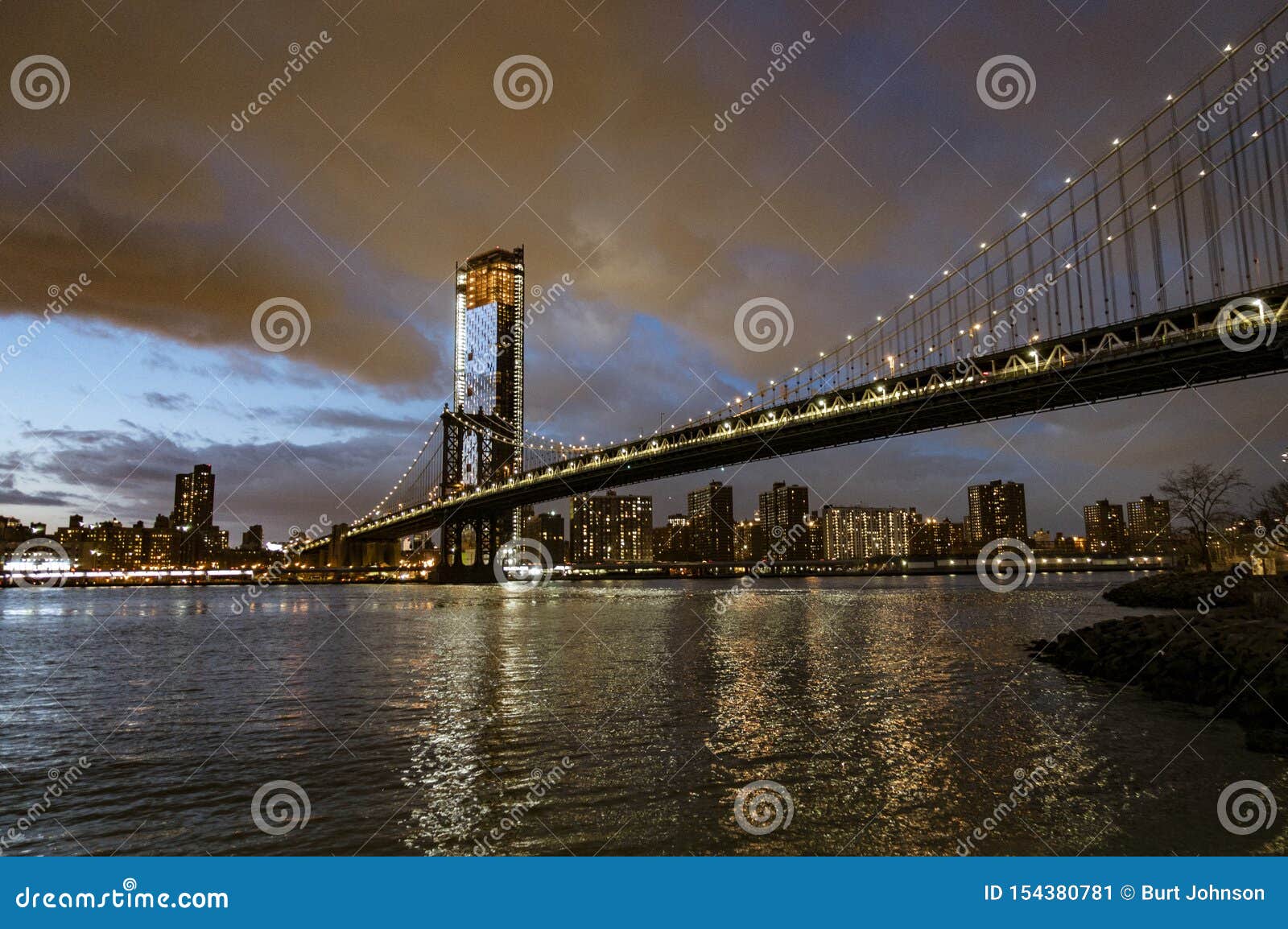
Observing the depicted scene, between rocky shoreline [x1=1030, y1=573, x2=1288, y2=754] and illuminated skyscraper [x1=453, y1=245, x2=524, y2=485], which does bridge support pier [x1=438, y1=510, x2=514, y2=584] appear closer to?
illuminated skyscraper [x1=453, y1=245, x2=524, y2=485]

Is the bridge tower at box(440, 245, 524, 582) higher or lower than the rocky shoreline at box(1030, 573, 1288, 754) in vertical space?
higher

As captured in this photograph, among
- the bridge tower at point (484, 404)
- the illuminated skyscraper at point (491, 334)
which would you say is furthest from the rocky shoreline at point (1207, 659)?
the illuminated skyscraper at point (491, 334)

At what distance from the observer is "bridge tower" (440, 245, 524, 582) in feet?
285

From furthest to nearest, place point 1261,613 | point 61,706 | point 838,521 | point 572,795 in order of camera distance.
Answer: point 838,521
point 1261,613
point 61,706
point 572,795

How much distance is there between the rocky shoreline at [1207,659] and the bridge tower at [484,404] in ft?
218

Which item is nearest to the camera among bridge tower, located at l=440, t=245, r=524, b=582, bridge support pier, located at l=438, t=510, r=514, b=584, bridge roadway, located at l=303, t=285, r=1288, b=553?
bridge roadway, located at l=303, t=285, r=1288, b=553

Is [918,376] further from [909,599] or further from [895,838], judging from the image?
[895,838]

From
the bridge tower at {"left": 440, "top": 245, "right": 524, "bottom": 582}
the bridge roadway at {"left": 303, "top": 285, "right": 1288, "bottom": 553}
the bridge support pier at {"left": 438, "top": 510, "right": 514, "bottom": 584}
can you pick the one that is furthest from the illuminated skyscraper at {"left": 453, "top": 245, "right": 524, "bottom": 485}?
the bridge roadway at {"left": 303, "top": 285, "right": 1288, "bottom": 553}

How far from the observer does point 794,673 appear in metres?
16.1

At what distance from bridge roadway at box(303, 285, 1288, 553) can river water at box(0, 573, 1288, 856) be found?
56.4ft

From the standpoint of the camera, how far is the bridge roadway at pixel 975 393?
29.3 metres

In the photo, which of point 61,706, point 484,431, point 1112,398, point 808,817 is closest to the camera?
point 808,817

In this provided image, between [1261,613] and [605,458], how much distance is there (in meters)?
47.9

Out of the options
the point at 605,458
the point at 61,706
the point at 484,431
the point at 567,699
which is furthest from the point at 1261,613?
the point at 484,431
